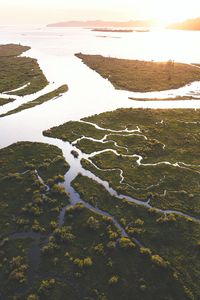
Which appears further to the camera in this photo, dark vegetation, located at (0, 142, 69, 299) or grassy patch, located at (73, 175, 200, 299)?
dark vegetation, located at (0, 142, 69, 299)

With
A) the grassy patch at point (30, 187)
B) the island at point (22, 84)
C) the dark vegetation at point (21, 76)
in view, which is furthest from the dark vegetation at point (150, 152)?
the dark vegetation at point (21, 76)

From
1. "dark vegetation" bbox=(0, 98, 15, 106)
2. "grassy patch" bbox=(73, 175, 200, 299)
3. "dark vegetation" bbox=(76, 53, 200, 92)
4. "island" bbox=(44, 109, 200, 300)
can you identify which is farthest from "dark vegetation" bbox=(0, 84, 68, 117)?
"grassy patch" bbox=(73, 175, 200, 299)

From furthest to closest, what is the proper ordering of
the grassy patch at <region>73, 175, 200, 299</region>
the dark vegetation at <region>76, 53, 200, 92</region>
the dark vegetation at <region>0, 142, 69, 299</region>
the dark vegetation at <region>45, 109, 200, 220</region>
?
1. the dark vegetation at <region>76, 53, 200, 92</region>
2. the dark vegetation at <region>45, 109, 200, 220</region>
3. the dark vegetation at <region>0, 142, 69, 299</region>
4. the grassy patch at <region>73, 175, 200, 299</region>

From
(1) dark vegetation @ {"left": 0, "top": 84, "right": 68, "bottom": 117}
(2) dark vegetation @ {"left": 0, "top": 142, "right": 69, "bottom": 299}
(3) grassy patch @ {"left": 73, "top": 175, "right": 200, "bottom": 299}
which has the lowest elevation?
(1) dark vegetation @ {"left": 0, "top": 84, "right": 68, "bottom": 117}

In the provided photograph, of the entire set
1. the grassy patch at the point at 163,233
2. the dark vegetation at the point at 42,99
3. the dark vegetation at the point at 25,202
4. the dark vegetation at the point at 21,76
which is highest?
the grassy patch at the point at 163,233

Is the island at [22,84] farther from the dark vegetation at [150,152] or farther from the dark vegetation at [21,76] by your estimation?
the dark vegetation at [150,152]

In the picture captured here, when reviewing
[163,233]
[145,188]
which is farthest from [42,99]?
[163,233]

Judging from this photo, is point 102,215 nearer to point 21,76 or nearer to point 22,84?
point 22,84

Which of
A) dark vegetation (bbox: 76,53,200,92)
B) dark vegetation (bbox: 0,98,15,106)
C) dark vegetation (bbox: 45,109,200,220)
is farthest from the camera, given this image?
dark vegetation (bbox: 76,53,200,92)

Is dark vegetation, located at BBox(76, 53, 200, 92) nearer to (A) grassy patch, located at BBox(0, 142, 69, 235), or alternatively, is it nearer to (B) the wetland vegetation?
(B) the wetland vegetation
